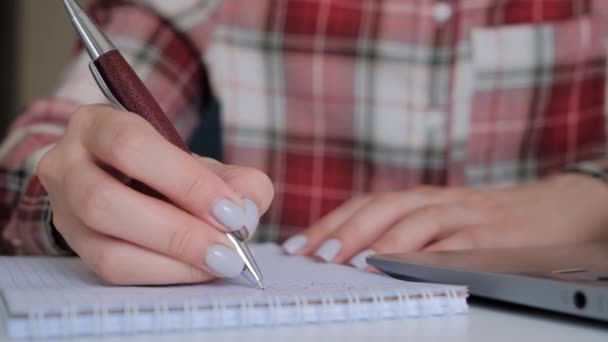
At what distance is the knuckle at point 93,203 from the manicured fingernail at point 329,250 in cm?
19

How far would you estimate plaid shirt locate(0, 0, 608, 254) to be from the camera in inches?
41.2

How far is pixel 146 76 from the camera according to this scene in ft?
3.39

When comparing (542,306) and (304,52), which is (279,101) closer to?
(304,52)

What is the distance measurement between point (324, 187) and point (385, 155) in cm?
9

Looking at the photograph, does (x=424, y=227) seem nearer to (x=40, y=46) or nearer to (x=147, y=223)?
(x=147, y=223)

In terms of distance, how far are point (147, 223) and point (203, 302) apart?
0.23ft

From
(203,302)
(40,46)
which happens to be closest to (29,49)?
(40,46)

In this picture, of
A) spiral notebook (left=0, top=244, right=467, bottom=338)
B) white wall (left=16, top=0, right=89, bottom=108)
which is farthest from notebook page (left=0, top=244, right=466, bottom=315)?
white wall (left=16, top=0, right=89, bottom=108)

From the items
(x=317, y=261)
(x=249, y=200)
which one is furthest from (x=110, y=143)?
(x=317, y=261)

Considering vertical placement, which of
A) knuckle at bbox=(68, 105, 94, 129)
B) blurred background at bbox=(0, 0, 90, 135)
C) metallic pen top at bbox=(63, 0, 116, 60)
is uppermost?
metallic pen top at bbox=(63, 0, 116, 60)

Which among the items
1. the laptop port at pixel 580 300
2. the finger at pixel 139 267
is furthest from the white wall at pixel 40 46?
the laptop port at pixel 580 300

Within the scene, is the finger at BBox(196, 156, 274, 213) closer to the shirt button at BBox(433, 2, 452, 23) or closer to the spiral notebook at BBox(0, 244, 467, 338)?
the spiral notebook at BBox(0, 244, 467, 338)

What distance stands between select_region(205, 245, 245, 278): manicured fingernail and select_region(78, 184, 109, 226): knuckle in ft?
0.20

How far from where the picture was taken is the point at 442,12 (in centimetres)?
105
